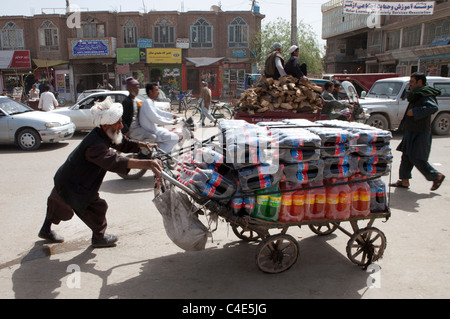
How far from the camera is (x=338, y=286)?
3359 millimetres

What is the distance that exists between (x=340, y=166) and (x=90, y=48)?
33743mm

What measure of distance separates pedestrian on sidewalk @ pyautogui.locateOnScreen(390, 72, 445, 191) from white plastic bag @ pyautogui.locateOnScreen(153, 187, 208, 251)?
4213mm

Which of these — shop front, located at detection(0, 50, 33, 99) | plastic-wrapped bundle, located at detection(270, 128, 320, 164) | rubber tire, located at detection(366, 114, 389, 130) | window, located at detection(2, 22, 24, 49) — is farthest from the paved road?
window, located at detection(2, 22, 24, 49)

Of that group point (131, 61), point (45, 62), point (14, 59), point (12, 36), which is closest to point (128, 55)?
point (131, 61)

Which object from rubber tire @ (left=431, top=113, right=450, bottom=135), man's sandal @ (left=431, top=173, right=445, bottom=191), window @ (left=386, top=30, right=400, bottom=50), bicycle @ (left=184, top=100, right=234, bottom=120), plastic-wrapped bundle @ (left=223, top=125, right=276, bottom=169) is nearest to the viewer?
plastic-wrapped bundle @ (left=223, top=125, right=276, bottom=169)

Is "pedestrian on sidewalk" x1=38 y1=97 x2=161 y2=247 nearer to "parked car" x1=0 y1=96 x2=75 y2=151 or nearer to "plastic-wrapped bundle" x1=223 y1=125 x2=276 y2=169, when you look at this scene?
"plastic-wrapped bundle" x1=223 y1=125 x2=276 y2=169

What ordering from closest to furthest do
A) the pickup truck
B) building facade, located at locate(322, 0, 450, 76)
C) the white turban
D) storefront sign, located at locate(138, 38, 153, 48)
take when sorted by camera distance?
the white turban → the pickup truck → building facade, located at locate(322, 0, 450, 76) → storefront sign, located at locate(138, 38, 153, 48)

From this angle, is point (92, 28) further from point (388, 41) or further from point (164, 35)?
point (388, 41)

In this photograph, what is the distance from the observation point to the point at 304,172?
3361 mm

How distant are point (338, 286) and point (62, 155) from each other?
7.99 meters

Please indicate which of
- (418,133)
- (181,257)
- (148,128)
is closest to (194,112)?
(148,128)

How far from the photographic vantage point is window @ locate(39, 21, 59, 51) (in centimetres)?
3394

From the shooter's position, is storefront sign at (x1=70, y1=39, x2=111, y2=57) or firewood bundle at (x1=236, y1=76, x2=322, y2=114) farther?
storefront sign at (x1=70, y1=39, x2=111, y2=57)

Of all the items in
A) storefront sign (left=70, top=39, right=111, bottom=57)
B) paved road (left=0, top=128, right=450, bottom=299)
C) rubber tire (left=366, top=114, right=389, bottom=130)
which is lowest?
paved road (left=0, top=128, right=450, bottom=299)
